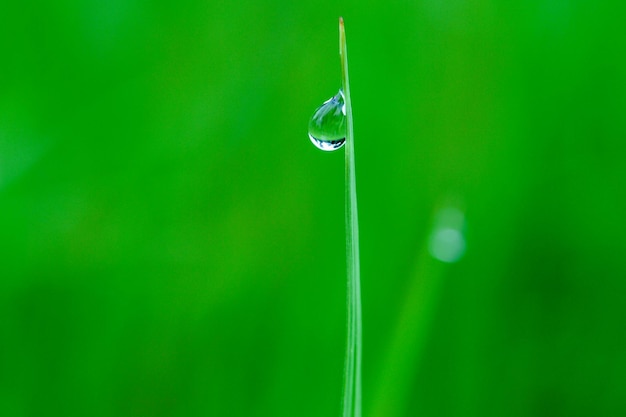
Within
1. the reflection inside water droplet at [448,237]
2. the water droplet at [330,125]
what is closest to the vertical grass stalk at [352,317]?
the water droplet at [330,125]

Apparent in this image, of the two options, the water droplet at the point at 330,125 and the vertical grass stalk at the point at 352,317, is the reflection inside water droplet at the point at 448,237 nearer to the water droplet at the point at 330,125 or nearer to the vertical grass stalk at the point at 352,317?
the water droplet at the point at 330,125

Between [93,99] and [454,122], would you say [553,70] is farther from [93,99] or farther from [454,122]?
[93,99]

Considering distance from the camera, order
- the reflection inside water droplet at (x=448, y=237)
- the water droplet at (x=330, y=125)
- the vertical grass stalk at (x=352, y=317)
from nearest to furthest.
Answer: the vertical grass stalk at (x=352, y=317)
the water droplet at (x=330, y=125)
the reflection inside water droplet at (x=448, y=237)

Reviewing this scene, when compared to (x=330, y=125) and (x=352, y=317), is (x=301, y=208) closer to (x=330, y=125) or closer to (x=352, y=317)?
(x=330, y=125)


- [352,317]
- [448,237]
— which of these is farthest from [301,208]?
[352,317]

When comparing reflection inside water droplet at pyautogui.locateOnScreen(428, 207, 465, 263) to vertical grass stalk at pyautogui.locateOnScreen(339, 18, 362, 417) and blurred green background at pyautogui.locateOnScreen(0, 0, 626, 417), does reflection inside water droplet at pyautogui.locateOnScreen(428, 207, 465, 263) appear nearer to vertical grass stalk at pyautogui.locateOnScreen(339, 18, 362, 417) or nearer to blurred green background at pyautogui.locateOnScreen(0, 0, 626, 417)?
blurred green background at pyautogui.locateOnScreen(0, 0, 626, 417)

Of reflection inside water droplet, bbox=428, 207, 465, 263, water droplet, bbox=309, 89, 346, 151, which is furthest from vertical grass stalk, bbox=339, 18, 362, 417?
reflection inside water droplet, bbox=428, 207, 465, 263
